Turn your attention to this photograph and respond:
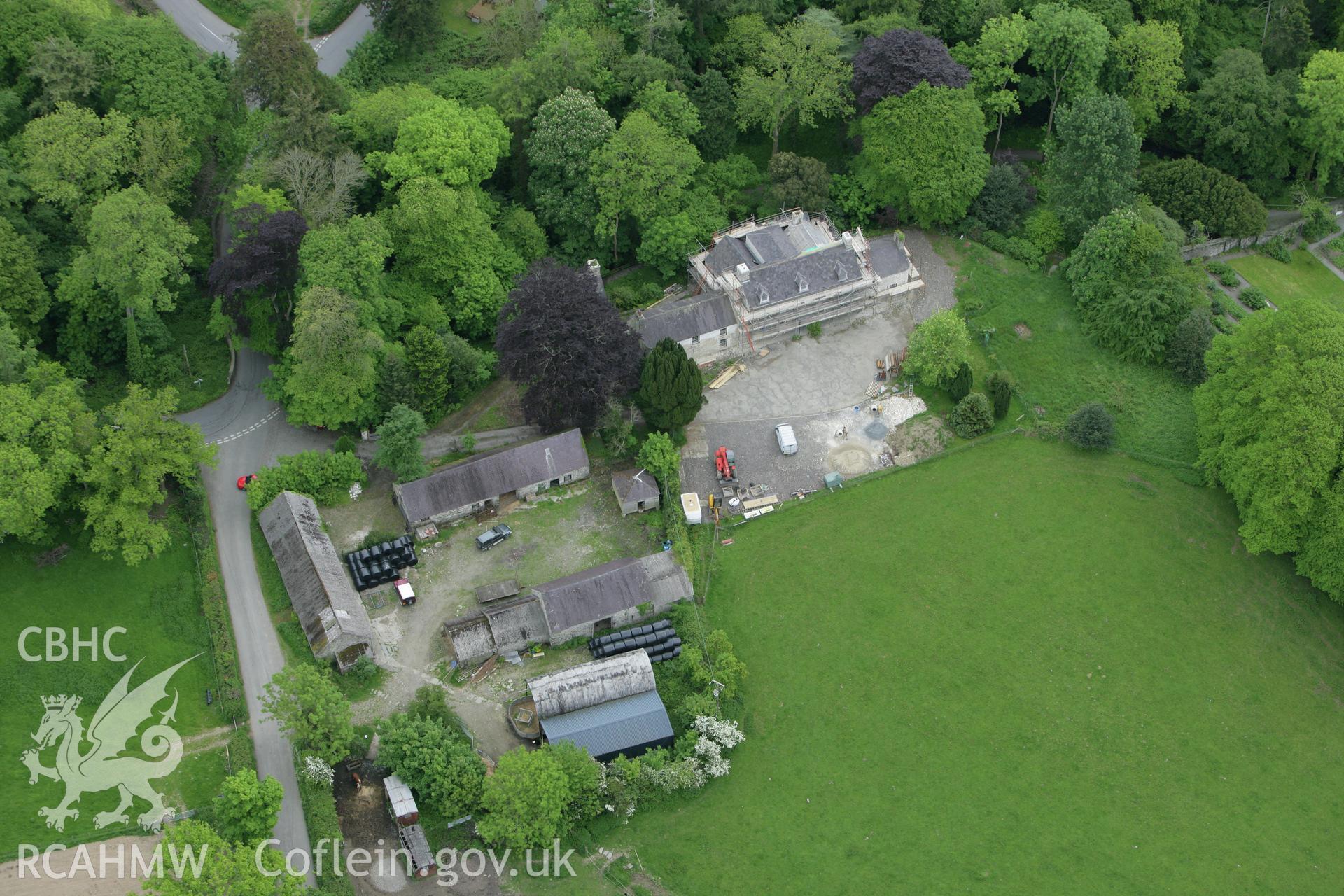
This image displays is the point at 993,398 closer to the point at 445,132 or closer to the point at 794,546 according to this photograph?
the point at 794,546

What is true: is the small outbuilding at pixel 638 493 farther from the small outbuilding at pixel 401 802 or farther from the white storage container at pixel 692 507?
the small outbuilding at pixel 401 802

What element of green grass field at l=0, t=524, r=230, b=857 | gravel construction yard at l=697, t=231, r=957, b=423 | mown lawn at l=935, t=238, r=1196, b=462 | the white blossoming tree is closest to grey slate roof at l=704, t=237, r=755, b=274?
gravel construction yard at l=697, t=231, r=957, b=423

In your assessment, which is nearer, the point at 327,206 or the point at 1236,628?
the point at 1236,628

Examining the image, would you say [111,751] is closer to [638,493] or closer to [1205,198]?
[638,493]

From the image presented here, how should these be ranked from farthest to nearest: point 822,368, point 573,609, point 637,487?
point 822,368 → point 637,487 → point 573,609

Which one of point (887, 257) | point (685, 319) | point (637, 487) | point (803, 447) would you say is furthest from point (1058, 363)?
point (637, 487)

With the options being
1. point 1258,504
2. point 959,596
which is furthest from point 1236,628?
point 959,596

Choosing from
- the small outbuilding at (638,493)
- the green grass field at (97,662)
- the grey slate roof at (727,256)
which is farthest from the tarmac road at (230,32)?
the small outbuilding at (638,493)
